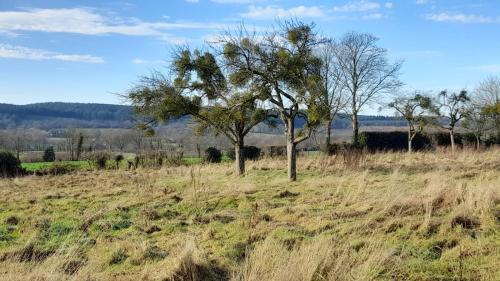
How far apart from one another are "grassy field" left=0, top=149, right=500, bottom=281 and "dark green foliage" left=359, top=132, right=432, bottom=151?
28074 millimetres

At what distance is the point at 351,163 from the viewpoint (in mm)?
21578

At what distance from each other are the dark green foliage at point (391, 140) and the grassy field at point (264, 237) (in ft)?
92.1

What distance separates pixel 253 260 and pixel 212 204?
6.50 m

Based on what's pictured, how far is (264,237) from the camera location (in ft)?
26.2

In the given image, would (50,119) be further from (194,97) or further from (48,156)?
(194,97)

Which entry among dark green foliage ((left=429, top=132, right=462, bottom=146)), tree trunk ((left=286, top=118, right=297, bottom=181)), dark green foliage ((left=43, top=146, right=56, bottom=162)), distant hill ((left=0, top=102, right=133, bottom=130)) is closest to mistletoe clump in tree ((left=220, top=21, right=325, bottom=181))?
tree trunk ((left=286, top=118, right=297, bottom=181))

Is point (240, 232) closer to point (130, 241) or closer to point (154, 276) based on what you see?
point (130, 241)

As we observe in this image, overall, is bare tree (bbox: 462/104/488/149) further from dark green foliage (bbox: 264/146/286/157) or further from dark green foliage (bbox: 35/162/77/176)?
dark green foliage (bbox: 35/162/77/176)

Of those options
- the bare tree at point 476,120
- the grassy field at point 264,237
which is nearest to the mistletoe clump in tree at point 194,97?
the grassy field at point 264,237

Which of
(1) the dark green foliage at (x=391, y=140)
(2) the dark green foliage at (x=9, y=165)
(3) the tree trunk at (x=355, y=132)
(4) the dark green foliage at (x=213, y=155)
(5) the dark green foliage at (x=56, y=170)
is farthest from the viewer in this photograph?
(1) the dark green foliage at (x=391, y=140)

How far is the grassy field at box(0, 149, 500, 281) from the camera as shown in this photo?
18.6 feet

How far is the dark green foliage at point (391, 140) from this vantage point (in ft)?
137

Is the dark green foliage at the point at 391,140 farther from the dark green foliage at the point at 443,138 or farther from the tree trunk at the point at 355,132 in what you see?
the dark green foliage at the point at 443,138

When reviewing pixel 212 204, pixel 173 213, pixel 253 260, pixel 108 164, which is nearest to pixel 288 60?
pixel 212 204
